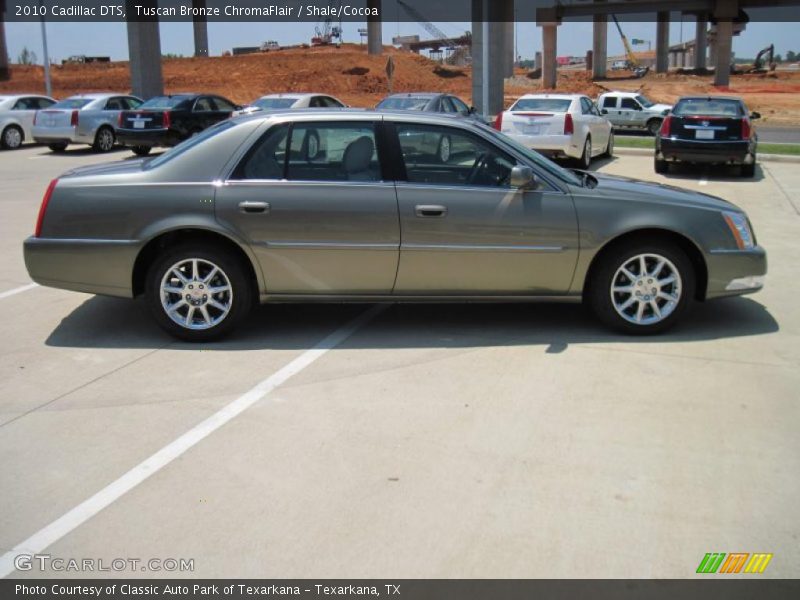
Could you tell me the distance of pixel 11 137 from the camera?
23547 millimetres

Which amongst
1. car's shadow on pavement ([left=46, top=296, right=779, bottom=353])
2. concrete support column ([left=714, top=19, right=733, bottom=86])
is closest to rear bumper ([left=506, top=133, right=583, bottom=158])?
car's shadow on pavement ([left=46, top=296, right=779, bottom=353])

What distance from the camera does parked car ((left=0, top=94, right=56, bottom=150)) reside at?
76.5ft

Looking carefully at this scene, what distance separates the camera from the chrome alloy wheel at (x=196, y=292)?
6216 mm

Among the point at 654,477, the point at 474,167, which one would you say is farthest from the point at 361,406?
the point at 474,167

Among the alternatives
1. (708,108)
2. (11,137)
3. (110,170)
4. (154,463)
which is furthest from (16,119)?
(154,463)

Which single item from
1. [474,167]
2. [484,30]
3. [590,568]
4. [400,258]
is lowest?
[590,568]

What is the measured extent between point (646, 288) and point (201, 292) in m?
3.19

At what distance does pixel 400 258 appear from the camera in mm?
6215

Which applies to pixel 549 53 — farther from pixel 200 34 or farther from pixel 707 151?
pixel 707 151

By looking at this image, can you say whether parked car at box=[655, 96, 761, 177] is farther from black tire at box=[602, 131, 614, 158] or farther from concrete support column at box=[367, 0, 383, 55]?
concrete support column at box=[367, 0, 383, 55]

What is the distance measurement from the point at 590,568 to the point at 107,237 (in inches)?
166

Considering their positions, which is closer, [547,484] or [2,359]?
[547,484]
